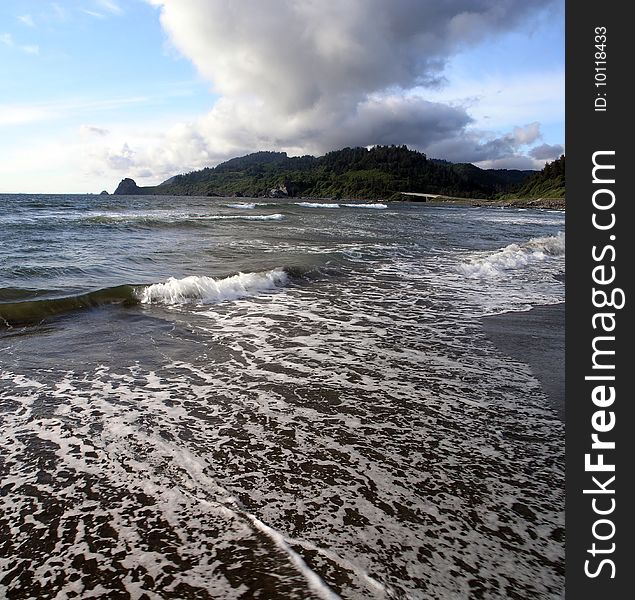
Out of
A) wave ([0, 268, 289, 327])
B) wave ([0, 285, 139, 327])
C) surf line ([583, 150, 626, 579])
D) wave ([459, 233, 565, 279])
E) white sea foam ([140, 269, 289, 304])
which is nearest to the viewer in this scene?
surf line ([583, 150, 626, 579])

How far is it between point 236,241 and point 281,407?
69.7 ft

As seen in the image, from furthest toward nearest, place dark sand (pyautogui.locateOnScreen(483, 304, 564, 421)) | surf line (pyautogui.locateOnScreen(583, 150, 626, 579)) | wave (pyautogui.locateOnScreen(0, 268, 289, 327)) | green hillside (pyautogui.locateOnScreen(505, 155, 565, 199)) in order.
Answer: green hillside (pyautogui.locateOnScreen(505, 155, 565, 199)), wave (pyautogui.locateOnScreen(0, 268, 289, 327)), dark sand (pyautogui.locateOnScreen(483, 304, 564, 421)), surf line (pyautogui.locateOnScreen(583, 150, 626, 579))

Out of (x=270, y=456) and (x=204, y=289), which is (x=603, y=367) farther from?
(x=204, y=289)

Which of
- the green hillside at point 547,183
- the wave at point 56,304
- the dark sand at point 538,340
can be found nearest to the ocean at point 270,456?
the wave at point 56,304

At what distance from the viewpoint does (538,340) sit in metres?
8.20

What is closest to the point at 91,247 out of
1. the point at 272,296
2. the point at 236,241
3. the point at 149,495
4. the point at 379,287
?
the point at 236,241

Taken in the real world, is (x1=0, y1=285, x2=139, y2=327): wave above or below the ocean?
above

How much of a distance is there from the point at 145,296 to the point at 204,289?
1520mm

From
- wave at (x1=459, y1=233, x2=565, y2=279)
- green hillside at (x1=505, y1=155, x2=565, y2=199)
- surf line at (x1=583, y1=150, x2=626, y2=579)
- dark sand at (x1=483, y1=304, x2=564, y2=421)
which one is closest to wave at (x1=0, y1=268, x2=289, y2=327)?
dark sand at (x1=483, y1=304, x2=564, y2=421)

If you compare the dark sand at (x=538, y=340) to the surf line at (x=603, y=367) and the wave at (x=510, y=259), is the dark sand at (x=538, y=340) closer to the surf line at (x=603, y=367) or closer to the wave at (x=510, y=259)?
the surf line at (x=603, y=367)

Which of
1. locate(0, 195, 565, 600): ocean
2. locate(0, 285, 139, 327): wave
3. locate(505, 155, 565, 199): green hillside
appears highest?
locate(505, 155, 565, 199): green hillside

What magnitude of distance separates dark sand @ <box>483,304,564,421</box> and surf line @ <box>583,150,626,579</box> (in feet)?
9.00

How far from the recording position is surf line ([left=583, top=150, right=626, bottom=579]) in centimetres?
242

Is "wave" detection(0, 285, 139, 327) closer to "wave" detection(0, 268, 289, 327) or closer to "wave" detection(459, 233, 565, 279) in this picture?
"wave" detection(0, 268, 289, 327)
